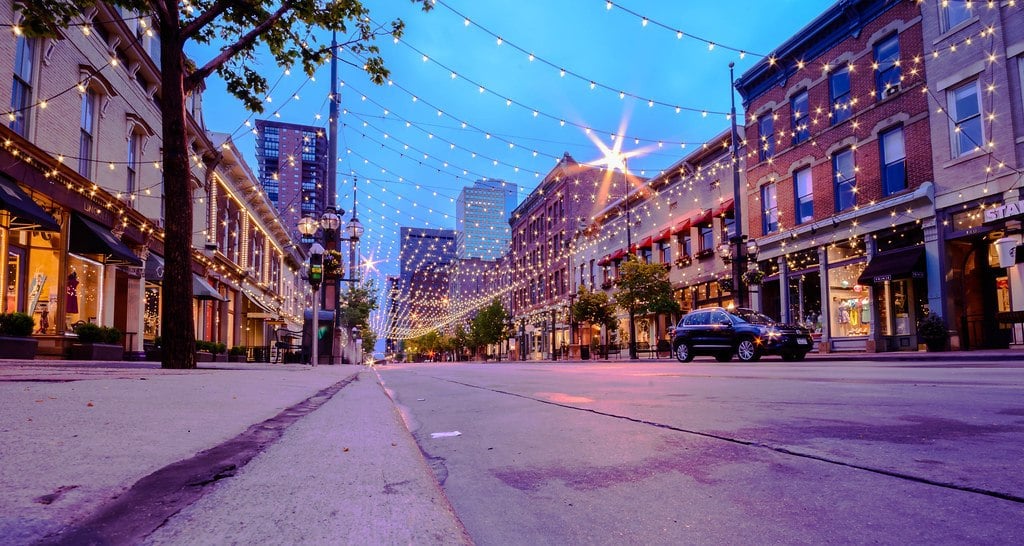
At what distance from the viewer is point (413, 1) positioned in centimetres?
953

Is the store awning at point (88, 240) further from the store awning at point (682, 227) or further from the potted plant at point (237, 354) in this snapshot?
the store awning at point (682, 227)

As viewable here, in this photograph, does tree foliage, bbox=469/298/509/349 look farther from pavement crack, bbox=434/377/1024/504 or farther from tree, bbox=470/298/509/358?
pavement crack, bbox=434/377/1024/504

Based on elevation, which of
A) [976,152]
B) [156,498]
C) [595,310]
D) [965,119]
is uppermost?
[965,119]

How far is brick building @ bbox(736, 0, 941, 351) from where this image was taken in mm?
18688

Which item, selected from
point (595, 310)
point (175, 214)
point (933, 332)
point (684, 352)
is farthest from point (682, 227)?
point (175, 214)

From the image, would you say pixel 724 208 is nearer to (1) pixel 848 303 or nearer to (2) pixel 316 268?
(1) pixel 848 303

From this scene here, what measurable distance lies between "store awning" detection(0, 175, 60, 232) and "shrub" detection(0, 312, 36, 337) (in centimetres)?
171

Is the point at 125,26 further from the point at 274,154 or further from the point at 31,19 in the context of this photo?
the point at 274,154

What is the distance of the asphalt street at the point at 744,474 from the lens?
131 centimetres

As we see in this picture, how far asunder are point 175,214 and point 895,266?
62.4 feet

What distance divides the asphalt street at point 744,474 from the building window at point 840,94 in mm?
21072

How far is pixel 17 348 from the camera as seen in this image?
35.3ft

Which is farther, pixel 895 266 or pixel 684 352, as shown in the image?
pixel 684 352

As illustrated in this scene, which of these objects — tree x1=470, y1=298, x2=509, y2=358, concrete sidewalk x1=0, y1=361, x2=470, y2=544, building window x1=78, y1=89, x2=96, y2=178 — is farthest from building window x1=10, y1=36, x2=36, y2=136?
tree x1=470, y1=298, x2=509, y2=358
